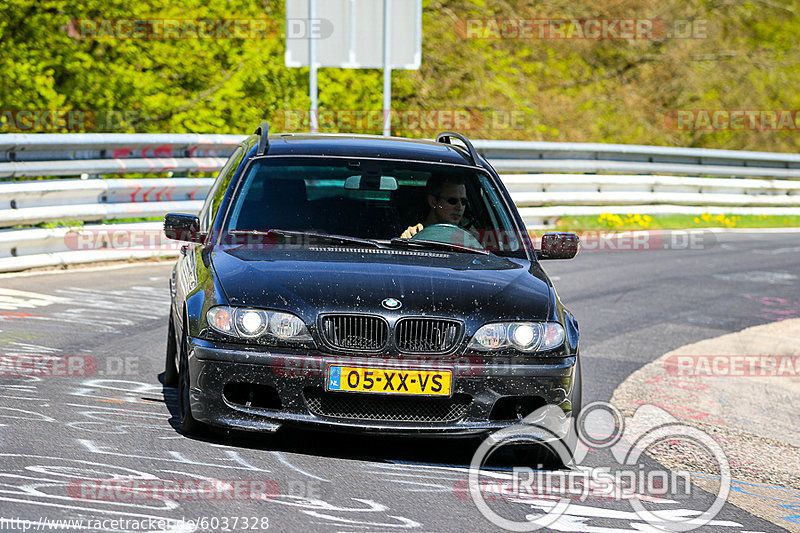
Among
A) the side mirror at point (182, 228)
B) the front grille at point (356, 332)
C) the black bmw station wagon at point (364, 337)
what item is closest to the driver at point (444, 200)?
the black bmw station wagon at point (364, 337)

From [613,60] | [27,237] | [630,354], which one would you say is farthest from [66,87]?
[613,60]

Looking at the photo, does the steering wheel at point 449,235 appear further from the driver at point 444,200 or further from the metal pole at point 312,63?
the metal pole at point 312,63

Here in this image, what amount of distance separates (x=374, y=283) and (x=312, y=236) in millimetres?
872

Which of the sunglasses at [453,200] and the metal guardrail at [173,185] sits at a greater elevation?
the sunglasses at [453,200]

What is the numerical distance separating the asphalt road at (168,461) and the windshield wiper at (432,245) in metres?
1.02

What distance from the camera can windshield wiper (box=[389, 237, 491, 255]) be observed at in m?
6.75

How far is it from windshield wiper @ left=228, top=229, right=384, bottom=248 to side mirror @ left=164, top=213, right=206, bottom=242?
32 centimetres

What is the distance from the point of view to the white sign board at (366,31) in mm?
19625

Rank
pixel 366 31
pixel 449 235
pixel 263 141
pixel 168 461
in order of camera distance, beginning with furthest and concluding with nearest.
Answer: pixel 366 31
pixel 263 141
pixel 449 235
pixel 168 461

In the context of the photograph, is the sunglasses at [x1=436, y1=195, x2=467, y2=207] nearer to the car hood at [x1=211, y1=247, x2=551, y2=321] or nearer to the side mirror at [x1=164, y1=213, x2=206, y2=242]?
the car hood at [x1=211, y1=247, x2=551, y2=321]

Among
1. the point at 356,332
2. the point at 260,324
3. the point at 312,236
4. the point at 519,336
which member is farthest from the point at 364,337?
the point at 312,236

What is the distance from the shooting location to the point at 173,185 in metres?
14.5

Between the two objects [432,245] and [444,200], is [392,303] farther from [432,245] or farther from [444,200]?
[444,200]

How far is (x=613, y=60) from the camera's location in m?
32.3
